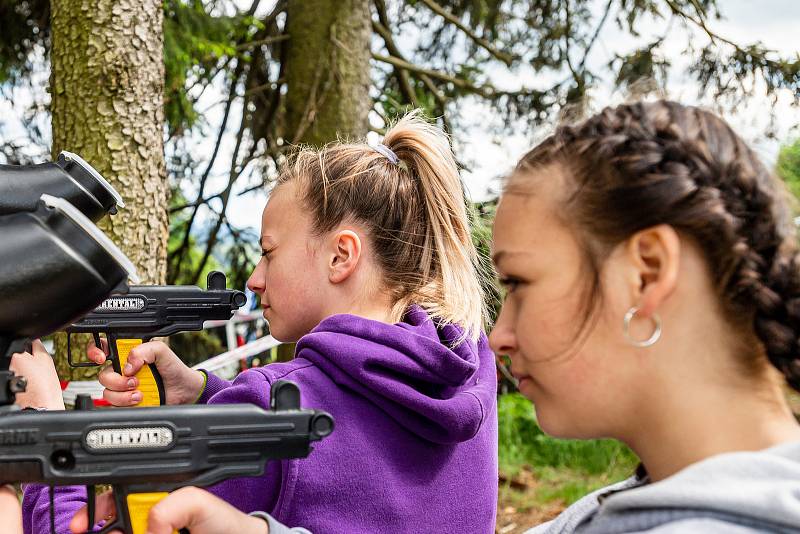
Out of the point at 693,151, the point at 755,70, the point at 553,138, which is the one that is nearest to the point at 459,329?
the point at 553,138

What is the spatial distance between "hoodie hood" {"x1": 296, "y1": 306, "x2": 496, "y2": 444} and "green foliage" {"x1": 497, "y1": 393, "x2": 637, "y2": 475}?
5.19 metres

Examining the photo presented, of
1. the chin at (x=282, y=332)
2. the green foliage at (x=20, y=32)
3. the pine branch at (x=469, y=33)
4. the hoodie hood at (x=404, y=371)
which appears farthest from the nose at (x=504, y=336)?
the pine branch at (x=469, y=33)

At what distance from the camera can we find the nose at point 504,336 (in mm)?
1429

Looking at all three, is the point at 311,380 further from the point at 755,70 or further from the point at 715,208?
the point at 755,70

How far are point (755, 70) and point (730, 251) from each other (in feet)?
17.8

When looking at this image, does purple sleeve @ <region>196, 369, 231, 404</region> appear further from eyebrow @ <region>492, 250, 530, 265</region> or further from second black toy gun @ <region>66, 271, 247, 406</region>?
eyebrow @ <region>492, 250, 530, 265</region>

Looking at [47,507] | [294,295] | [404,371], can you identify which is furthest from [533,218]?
[47,507]

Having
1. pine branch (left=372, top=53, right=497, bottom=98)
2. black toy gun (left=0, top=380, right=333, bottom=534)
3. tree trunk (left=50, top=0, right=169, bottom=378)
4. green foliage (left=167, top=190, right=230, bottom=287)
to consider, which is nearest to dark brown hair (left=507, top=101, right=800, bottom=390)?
black toy gun (left=0, top=380, right=333, bottom=534)

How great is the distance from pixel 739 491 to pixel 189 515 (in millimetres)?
→ 836

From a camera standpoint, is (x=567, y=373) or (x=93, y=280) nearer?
(x=93, y=280)

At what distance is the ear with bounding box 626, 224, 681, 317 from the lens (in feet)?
4.10

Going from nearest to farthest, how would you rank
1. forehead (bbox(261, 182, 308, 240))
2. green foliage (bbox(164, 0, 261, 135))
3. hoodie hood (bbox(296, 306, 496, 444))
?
1. hoodie hood (bbox(296, 306, 496, 444))
2. forehead (bbox(261, 182, 308, 240))
3. green foliage (bbox(164, 0, 261, 135))

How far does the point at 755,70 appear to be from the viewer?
608 cm

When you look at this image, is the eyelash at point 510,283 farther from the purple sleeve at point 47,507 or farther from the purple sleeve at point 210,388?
the purple sleeve at point 210,388
